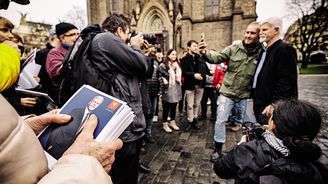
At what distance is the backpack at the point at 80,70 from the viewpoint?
1.74 metres

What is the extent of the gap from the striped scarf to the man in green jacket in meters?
1.77

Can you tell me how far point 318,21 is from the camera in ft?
90.9

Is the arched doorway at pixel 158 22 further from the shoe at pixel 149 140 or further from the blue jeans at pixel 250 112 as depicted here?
the blue jeans at pixel 250 112

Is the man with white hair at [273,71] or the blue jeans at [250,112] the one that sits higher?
the man with white hair at [273,71]

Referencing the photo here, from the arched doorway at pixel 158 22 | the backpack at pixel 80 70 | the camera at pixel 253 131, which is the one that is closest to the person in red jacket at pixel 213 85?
the camera at pixel 253 131

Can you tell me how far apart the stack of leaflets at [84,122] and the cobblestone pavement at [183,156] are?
2077 millimetres

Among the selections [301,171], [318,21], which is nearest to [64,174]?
[301,171]

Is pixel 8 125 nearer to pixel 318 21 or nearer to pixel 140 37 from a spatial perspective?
pixel 140 37

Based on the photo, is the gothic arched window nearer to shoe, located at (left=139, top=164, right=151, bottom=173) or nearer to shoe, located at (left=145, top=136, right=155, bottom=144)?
shoe, located at (left=145, top=136, right=155, bottom=144)

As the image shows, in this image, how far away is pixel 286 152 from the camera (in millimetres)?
1325

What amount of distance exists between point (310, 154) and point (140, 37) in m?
1.92

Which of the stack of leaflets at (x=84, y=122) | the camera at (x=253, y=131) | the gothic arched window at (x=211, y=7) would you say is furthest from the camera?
the gothic arched window at (x=211, y=7)

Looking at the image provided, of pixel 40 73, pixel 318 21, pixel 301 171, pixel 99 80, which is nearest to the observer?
pixel 301 171

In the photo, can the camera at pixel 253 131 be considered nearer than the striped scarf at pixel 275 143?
No
